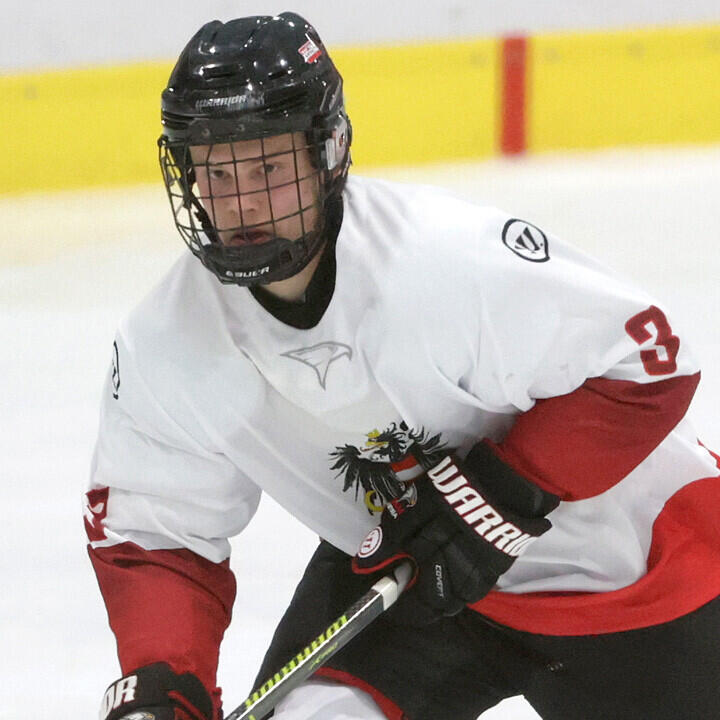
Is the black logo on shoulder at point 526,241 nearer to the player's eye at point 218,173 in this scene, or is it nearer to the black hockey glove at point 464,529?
the black hockey glove at point 464,529

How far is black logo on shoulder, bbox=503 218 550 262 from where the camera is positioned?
1.68 m

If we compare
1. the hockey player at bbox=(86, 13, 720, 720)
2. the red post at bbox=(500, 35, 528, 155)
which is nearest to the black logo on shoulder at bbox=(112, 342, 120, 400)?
the hockey player at bbox=(86, 13, 720, 720)

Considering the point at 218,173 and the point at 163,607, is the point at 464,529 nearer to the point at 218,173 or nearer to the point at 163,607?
the point at 163,607

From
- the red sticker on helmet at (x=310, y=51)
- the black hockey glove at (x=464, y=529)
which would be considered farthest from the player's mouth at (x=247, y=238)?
the black hockey glove at (x=464, y=529)

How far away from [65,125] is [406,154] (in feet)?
4.08

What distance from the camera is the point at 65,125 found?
4.91m

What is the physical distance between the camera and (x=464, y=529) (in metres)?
1.72

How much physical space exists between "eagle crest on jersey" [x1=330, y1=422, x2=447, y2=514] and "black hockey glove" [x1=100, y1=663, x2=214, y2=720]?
343mm

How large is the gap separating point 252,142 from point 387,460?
47cm

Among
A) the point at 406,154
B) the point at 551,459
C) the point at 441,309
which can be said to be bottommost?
the point at 406,154

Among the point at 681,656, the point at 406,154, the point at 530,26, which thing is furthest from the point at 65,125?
the point at 681,656

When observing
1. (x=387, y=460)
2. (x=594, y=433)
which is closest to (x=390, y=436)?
(x=387, y=460)

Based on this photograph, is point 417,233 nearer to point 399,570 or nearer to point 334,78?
point 334,78

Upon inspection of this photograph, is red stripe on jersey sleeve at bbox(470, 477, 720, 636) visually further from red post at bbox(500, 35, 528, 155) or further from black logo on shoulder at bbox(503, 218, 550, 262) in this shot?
red post at bbox(500, 35, 528, 155)
